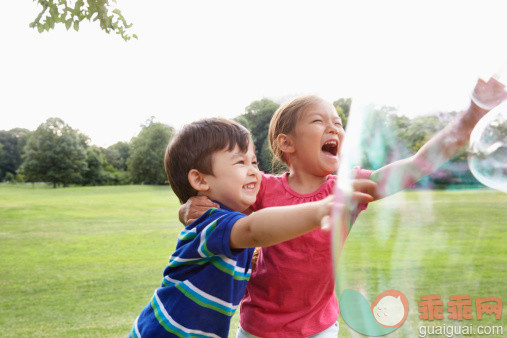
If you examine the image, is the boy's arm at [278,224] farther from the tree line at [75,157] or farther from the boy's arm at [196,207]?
the tree line at [75,157]

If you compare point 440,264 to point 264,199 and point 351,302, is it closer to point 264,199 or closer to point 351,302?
point 351,302

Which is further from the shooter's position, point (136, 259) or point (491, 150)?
point (136, 259)

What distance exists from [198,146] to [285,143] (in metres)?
0.40

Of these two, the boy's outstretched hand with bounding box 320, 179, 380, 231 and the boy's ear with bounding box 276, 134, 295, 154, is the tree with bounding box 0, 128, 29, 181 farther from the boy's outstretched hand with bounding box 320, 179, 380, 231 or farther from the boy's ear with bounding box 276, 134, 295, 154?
the boy's outstretched hand with bounding box 320, 179, 380, 231

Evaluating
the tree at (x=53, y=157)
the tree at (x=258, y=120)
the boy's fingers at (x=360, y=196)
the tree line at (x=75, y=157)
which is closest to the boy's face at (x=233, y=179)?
the boy's fingers at (x=360, y=196)

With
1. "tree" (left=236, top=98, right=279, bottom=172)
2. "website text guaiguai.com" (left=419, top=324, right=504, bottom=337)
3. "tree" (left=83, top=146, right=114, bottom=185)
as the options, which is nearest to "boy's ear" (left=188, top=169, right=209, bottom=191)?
"website text guaiguai.com" (left=419, top=324, right=504, bottom=337)

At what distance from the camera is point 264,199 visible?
2006 mm

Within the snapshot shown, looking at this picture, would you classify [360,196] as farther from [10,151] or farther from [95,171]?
[10,151]

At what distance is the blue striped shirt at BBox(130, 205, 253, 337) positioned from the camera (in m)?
1.62

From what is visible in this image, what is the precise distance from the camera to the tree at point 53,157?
5319cm

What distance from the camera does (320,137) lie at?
1.83 meters

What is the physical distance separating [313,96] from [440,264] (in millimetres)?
861

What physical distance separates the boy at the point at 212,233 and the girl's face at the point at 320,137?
0.22 metres

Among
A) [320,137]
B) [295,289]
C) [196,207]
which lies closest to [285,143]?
[320,137]
